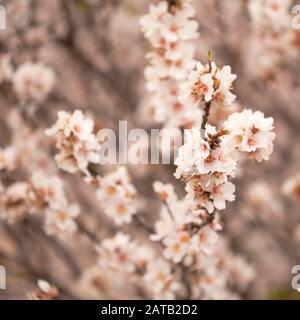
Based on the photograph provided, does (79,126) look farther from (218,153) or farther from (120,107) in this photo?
(120,107)

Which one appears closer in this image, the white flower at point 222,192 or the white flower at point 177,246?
the white flower at point 222,192

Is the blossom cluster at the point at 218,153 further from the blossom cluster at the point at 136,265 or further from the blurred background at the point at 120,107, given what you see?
the blurred background at the point at 120,107

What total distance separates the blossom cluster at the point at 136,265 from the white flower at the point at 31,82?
0.86 metres

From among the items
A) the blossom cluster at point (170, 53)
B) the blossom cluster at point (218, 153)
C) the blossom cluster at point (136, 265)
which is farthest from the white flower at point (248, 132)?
the blossom cluster at point (136, 265)

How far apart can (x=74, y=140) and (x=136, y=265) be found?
2.34 ft

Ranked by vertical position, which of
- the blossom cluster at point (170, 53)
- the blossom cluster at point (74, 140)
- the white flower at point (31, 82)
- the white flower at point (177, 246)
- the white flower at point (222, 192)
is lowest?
the white flower at point (222, 192)

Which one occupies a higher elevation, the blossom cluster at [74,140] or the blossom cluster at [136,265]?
the blossom cluster at [74,140]

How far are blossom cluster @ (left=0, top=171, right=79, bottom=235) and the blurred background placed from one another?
0.10 meters

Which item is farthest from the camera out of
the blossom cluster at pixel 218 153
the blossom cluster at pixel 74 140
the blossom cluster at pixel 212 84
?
the blossom cluster at pixel 74 140

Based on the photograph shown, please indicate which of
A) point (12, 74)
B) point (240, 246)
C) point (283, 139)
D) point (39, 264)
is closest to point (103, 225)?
point (39, 264)

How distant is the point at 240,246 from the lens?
4047 mm

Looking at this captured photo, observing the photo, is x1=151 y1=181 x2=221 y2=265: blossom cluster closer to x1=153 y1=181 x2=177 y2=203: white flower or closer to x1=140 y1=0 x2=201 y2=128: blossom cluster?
x1=153 y1=181 x2=177 y2=203: white flower

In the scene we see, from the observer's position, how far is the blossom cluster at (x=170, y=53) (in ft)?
7.20

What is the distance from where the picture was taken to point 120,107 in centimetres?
397
